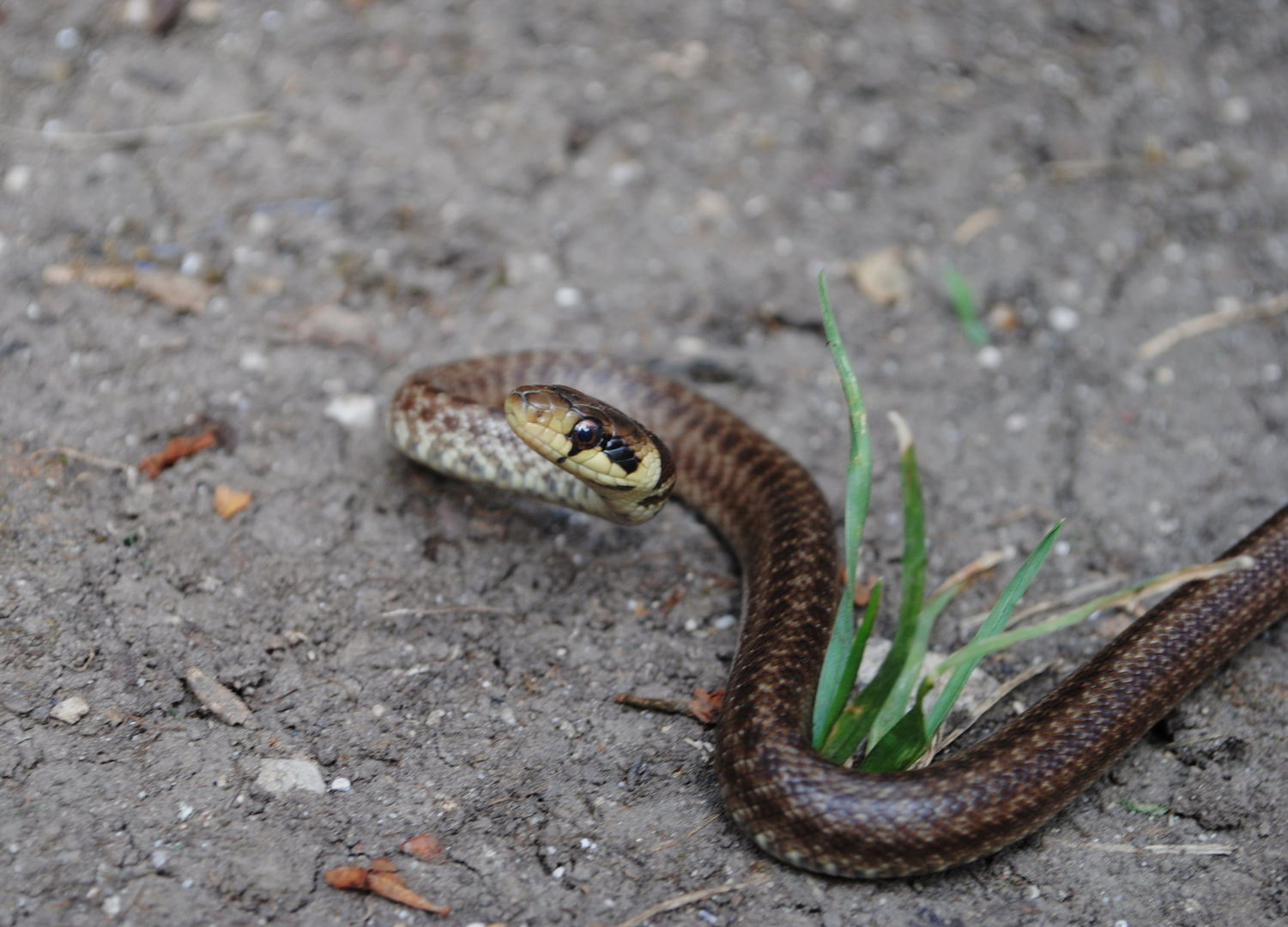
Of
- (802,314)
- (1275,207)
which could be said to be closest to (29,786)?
(802,314)

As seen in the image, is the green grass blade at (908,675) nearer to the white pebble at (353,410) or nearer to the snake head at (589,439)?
the snake head at (589,439)

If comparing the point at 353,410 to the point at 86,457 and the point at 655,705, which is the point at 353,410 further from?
the point at 655,705

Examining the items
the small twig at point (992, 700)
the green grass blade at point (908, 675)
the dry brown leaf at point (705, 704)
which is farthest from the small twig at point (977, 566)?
the dry brown leaf at point (705, 704)

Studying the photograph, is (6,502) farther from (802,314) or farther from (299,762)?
(802,314)

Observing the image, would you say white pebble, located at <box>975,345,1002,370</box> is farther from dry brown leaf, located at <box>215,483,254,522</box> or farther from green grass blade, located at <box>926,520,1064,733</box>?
dry brown leaf, located at <box>215,483,254,522</box>

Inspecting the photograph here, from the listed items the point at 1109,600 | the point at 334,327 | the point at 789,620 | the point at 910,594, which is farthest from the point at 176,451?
the point at 1109,600

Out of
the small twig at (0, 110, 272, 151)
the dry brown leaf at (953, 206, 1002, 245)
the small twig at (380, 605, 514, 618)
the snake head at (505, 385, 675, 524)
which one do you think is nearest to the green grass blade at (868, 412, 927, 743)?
the snake head at (505, 385, 675, 524)
